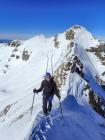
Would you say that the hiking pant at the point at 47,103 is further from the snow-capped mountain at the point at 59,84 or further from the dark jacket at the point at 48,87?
the snow-capped mountain at the point at 59,84

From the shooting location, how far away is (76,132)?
32.2m

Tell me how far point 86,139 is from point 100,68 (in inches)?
4207

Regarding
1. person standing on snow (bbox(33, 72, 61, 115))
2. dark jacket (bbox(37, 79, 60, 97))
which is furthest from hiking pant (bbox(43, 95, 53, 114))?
dark jacket (bbox(37, 79, 60, 97))

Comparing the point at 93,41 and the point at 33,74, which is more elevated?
the point at 93,41

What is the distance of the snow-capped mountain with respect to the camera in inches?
1256

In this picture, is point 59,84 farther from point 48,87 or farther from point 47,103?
point 48,87

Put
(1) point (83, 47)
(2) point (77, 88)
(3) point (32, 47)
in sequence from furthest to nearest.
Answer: (3) point (32, 47)
(1) point (83, 47)
(2) point (77, 88)

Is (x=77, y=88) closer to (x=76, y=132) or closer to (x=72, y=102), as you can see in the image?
(x=72, y=102)

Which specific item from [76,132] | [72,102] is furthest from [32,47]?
[76,132]

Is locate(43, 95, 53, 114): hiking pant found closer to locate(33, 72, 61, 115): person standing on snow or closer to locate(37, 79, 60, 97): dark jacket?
locate(33, 72, 61, 115): person standing on snow

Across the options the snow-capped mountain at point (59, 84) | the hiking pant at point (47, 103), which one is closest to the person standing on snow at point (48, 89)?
the hiking pant at point (47, 103)

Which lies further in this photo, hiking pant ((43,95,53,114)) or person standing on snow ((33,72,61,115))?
hiking pant ((43,95,53,114))

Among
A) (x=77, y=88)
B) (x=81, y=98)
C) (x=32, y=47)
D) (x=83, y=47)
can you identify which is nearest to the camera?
(x=81, y=98)

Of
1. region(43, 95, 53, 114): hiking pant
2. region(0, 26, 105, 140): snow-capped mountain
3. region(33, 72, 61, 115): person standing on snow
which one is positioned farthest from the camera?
region(0, 26, 105, 140): snow-capped mountain
